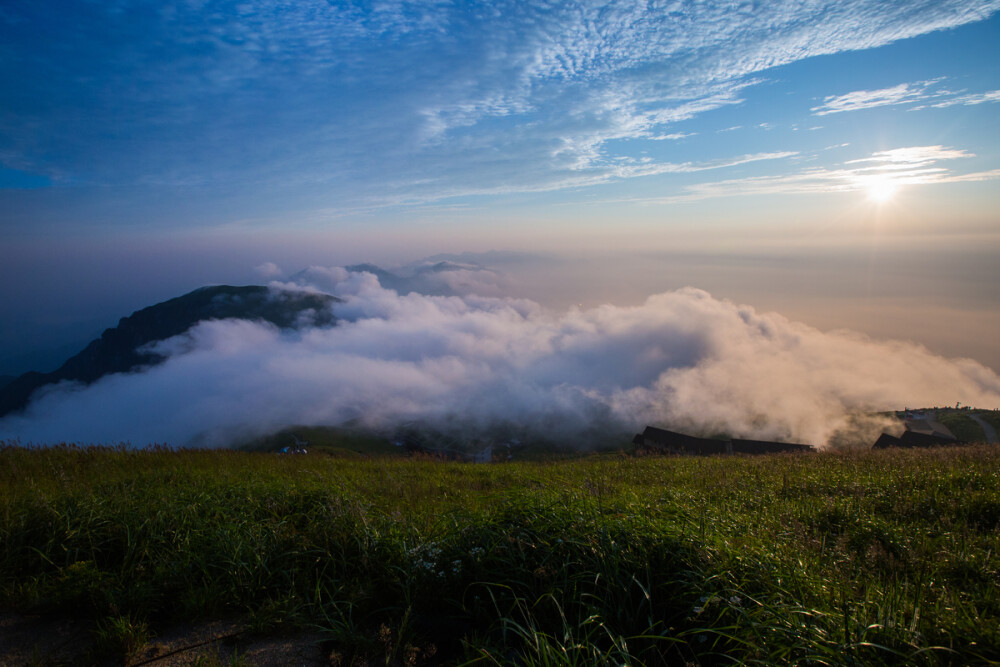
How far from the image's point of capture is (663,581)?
3.52m

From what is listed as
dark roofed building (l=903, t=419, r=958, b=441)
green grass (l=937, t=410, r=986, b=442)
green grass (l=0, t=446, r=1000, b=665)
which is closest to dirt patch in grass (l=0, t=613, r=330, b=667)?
green grass (l=0, t=446, r=1000, b=665)

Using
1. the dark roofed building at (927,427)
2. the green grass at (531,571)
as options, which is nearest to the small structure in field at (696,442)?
the dark roofed building at (927,427)

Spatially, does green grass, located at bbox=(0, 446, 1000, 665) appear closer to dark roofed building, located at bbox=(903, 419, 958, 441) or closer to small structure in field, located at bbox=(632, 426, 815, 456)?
small structure in field, located at bbox=(632, 426, 815, 456)

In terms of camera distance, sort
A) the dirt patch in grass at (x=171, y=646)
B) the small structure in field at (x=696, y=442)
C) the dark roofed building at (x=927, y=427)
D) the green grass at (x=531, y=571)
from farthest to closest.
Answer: the dark roofed building at (x=927, y=427) < the small structure in field at (x=696, y=442) < the dirt patch in grass at (x=171, y=646) < the green grass at (x=531, y=571)

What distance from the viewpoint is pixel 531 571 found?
3.69m

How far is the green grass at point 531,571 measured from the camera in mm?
2938

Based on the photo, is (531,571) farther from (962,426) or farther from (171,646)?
(962,426)

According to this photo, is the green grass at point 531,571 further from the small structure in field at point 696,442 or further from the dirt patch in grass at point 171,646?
the small structure in field at point 696,442

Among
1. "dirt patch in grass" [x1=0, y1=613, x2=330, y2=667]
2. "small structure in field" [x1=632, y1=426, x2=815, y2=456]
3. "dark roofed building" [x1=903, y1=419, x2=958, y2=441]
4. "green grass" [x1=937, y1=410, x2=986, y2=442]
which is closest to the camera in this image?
"dirt patch in grass" [x1=0, y1=613, x2=330, y2=667]

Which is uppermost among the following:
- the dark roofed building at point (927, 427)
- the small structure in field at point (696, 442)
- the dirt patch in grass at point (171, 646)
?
the dirt patch in grass at point (171, 646)

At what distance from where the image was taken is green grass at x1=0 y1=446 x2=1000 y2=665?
294 cm

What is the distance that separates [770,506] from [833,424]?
176796 millimetres

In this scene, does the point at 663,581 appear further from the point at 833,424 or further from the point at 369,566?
the point at 833,424

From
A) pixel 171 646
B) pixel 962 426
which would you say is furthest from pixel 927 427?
pixel 171 646
